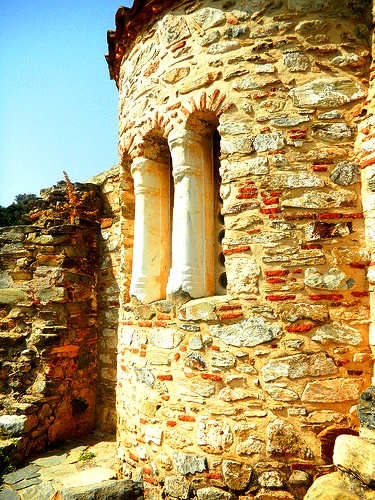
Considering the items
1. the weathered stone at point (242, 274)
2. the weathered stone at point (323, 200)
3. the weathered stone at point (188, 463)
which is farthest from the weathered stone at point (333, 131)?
the weathered stone at point (188, 463)

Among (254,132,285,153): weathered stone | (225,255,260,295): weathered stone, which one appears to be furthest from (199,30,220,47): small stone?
(225,255,260,295): weathered stone

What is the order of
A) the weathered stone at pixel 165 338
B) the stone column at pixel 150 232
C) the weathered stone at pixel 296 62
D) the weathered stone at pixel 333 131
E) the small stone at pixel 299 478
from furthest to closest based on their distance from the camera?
the stone column at pixel 150 232, the weathered stone at pixel 165 338, the weathered stone at pixel 296 62, the weathered stone at pixel 333 131, the small stone at pixel 299 478

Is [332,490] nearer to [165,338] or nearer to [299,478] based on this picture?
[299,478]

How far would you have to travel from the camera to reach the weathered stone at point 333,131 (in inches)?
110

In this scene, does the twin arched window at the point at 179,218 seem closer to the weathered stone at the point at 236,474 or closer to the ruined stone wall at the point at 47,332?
the weathered stone at the point at 236,474

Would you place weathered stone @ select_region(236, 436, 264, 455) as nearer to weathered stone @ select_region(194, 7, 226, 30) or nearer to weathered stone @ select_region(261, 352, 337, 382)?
weathered stone @ select_region(261, 352, 337, 382)

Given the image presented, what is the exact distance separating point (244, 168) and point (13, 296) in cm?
368

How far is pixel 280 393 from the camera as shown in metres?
2.60

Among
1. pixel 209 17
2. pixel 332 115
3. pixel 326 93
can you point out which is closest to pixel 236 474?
pixel 332 115

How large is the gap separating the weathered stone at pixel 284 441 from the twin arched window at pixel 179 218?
119cm

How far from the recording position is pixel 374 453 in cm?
171

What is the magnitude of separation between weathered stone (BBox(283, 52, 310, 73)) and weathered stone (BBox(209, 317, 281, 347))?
81.0 inches

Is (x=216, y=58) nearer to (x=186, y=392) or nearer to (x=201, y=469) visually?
(x=186, y=392)

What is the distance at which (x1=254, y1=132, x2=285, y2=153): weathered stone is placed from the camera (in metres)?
2.87
